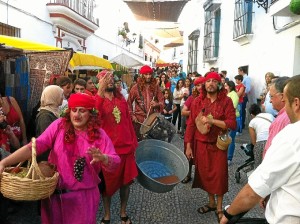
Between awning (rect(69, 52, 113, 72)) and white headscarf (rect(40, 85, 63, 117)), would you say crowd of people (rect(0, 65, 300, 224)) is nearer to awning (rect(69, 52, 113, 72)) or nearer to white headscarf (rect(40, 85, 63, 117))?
white headscarf (rect(40, 85, 63, 117))

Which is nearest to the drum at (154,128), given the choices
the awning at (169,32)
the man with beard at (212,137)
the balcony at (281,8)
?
the man with beard at (212,137)

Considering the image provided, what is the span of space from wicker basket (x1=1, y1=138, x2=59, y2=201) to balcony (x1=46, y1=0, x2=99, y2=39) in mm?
11575

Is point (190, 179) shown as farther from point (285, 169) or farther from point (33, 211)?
point (285, 169)

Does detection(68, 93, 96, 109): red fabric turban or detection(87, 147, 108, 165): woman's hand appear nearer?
detection(87, 147, 108, 165): woman's hand

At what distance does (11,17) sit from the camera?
33.3 ft

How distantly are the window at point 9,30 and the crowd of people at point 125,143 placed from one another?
508 centimetres

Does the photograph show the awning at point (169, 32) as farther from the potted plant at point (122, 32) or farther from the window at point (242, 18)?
the window at point (242, 18)


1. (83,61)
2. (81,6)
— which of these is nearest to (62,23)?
(81,6)

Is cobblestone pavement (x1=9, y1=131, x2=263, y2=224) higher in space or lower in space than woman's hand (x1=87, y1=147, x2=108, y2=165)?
lower

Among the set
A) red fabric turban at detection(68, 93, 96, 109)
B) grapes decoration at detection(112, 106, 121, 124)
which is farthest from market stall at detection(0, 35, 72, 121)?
red fabric turban at detection(68, 93, 96, 109)

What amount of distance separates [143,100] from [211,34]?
9.93 meters

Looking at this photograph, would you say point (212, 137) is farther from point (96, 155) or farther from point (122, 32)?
point (122, 32)

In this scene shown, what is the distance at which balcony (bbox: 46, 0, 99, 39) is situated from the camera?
12.9 metres

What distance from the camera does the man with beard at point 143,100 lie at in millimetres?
5637
